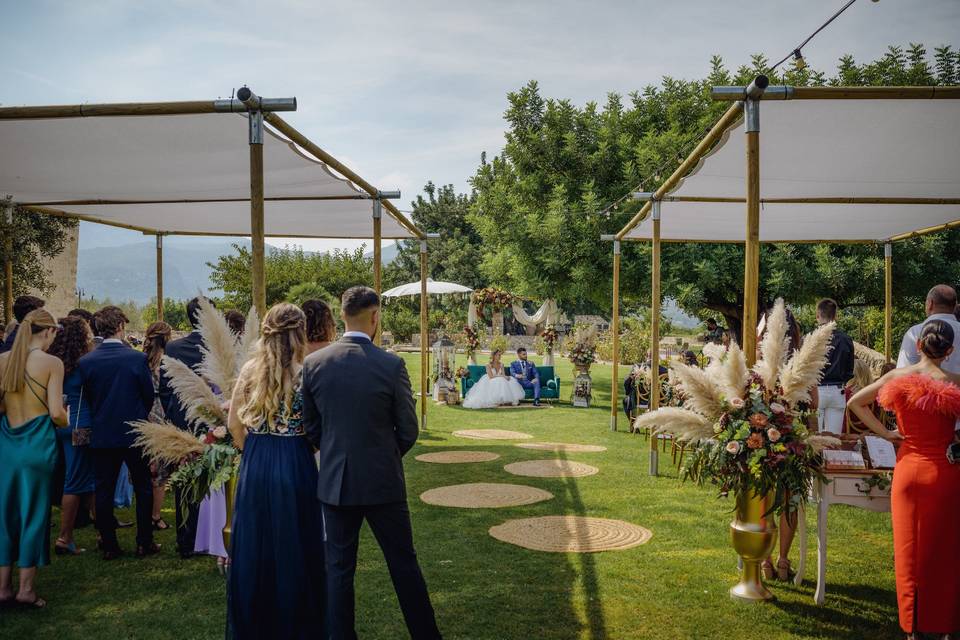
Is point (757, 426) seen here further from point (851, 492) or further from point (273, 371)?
point (273, 371)

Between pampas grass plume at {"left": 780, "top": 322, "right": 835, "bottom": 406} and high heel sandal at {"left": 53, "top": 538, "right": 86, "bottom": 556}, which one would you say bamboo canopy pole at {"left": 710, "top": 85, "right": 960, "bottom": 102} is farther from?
high heel sandal at {"left": 53, "top": 538, "right": 86, "bottom": 556}

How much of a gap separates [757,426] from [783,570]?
→ 1596mm

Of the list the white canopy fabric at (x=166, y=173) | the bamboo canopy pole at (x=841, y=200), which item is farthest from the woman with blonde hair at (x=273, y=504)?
the bamboo canopy pole at (x=841, y=200)

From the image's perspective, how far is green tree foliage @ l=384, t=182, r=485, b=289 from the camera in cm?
4622

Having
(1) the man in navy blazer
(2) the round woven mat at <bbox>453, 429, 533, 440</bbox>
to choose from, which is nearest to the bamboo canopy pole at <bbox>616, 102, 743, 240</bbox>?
(1) the man in navy blazer

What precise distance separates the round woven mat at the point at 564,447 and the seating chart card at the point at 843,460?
18.4 feet

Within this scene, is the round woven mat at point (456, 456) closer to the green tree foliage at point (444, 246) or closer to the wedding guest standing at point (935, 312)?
the wedding guest standing at point (935, 312)

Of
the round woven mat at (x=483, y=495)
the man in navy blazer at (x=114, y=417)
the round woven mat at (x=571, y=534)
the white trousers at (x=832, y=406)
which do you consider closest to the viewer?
the man in navy blazer at (x=114, y=417)

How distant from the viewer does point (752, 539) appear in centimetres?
461

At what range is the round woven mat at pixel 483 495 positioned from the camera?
7.30 meters

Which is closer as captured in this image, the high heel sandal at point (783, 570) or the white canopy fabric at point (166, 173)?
the high heel sandal at point (783, 570)

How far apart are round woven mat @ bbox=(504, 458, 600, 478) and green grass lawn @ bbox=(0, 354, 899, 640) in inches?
50.5

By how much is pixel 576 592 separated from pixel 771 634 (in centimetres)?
129

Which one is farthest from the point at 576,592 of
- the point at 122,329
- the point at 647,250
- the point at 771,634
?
the point at 647,250
